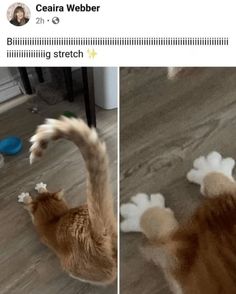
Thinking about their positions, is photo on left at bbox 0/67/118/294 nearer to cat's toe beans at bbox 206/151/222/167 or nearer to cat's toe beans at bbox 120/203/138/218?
cat's toe beans at bbox 120/203/138/218

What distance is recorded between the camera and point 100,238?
0.59 meters

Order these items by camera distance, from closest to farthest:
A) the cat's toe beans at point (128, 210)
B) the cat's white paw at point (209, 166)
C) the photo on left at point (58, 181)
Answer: the photo on left at point (58, 181) → the cat's toe beans at point (128, 210) → the cat's white paw at point (209, 166)

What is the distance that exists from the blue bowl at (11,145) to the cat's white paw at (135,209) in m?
0.22

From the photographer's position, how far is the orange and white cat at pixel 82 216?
1.50 ft

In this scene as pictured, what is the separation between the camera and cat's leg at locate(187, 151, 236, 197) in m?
0.71

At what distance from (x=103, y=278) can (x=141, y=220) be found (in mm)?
127

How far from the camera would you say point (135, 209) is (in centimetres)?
66

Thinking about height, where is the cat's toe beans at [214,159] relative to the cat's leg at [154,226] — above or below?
above

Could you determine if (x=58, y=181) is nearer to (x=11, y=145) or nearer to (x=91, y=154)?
(x=11, y=145)
